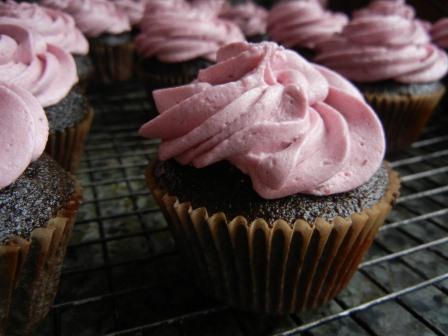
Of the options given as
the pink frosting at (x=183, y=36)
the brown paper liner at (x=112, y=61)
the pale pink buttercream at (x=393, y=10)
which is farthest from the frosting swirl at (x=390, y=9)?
the brown paper liner at (x=112, y=61)

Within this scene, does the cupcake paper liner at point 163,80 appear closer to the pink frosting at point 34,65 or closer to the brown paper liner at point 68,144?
the brown paper liner at point 68,144

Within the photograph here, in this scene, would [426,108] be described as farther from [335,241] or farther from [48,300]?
[48,300]

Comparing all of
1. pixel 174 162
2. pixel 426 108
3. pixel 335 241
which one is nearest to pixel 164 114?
pixel 174 162

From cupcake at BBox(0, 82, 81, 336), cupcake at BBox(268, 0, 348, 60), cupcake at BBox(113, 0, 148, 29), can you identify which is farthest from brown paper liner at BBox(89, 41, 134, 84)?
cupcake at BBox(0, 82, 81, 336)

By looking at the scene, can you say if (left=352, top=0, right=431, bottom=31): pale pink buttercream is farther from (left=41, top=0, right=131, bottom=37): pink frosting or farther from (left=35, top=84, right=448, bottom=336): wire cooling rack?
A: (left=41, top=0, right=131, bottom=37): pink frosting

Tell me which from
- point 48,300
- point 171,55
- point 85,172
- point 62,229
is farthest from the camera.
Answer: point 171,55

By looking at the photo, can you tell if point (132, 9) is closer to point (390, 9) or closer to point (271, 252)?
point (390, 9)
